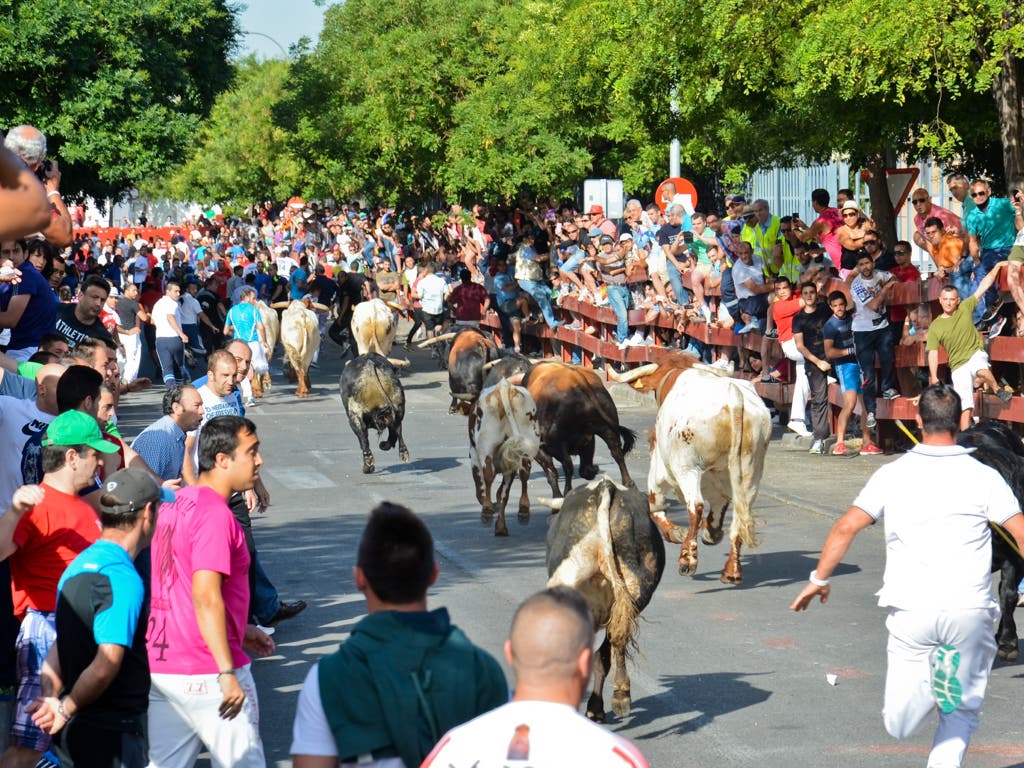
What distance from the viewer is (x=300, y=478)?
1788 cm

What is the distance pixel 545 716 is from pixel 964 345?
13433 mm

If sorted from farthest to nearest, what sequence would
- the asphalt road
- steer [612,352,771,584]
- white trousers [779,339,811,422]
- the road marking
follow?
white trousers [779,339,811,422] < the road marking < steer [612,352,771,584] < the asphalt road

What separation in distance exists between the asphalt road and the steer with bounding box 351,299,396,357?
612cm

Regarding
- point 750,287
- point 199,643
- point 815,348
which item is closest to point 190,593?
point 199,643

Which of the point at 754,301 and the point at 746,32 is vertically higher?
the point at 746,32

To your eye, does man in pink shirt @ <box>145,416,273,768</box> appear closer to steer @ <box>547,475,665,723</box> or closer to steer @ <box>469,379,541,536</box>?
steer @ <box>547,475,665,723</box>

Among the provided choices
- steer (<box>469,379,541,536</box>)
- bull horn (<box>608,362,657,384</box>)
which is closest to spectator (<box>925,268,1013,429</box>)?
bull horn (<box>608,362,657,384</box>)

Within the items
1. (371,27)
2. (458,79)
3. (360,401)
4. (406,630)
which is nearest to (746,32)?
(360,401)

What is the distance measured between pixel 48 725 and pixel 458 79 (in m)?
36.4

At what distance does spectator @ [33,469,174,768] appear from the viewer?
5641 millimetres

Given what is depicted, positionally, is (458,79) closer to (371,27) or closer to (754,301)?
(371,27)

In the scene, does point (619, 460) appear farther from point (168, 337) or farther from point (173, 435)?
point (168, 337)

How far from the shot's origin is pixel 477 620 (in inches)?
426

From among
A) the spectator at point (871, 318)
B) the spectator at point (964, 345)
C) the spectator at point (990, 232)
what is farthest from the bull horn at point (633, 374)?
the spectator at point (871, 318)
